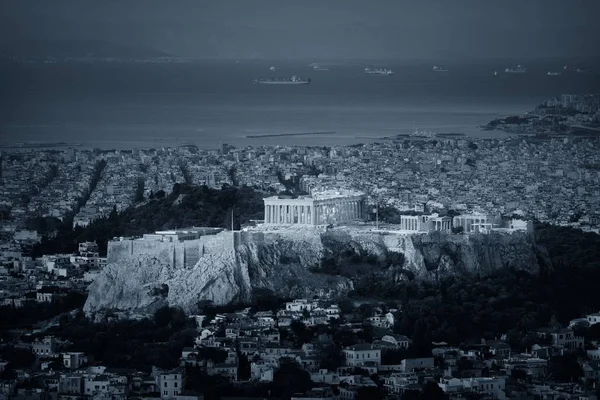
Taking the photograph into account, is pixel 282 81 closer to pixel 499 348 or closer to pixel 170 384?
pixel 499 348

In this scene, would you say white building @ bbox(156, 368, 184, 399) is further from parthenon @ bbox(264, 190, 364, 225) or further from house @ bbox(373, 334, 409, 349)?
parthenon @ bbox(264, 190, 364, 225)

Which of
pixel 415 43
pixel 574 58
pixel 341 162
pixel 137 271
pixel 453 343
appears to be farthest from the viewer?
pixel 415 43

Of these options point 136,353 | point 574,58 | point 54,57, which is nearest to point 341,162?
point 574,58

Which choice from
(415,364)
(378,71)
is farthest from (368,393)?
(378,71)

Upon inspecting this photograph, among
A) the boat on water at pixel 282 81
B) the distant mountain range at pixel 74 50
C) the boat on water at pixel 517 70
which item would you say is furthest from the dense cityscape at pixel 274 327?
the boat on water at pixel 282 81

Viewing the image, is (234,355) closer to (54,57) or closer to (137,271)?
(137,271)

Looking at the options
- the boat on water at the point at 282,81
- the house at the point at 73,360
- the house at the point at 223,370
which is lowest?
the house at the point at 223,370

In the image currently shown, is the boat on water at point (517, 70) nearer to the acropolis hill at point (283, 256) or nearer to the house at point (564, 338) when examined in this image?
the acropolis hill at point (283, 256)
